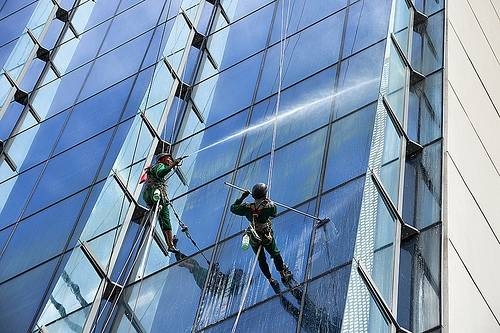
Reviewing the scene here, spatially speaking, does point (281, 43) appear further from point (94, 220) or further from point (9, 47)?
point (9, 47)

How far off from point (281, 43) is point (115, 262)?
16.6 feet

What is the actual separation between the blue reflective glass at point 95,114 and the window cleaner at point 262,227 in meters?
7.59

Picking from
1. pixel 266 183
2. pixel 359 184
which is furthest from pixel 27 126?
pixel 359 184

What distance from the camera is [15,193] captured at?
73.2 feet

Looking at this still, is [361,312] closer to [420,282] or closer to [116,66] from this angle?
[420,282]

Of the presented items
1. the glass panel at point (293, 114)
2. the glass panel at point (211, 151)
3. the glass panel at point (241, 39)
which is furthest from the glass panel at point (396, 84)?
the glass panel at point (241, 39)

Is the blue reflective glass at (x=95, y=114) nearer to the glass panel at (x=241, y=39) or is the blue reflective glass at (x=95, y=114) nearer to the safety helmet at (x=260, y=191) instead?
the glass panel at (x=241, y=39)

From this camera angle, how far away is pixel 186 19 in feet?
75.7

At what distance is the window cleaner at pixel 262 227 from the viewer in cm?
1416

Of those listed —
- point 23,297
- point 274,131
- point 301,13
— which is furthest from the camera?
point 301,13

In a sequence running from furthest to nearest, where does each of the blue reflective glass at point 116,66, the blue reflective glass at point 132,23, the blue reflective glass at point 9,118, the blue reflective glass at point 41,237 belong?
1. the blue reflective glass at point 9,118
2. the blue reflective glass at point 132,23
3. the blue reflective glass at point 116,66
4. the blue reflective glass at point 41,237

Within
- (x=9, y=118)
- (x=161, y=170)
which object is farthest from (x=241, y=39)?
(x=9, y=118)

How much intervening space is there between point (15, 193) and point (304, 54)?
24.2 feet

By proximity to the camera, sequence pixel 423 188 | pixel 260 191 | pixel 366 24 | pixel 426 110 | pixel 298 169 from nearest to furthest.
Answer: pixel 260 191 < pixel 423 188 < pixel 298 169 < pixel 426 110 < pixel 366 24
